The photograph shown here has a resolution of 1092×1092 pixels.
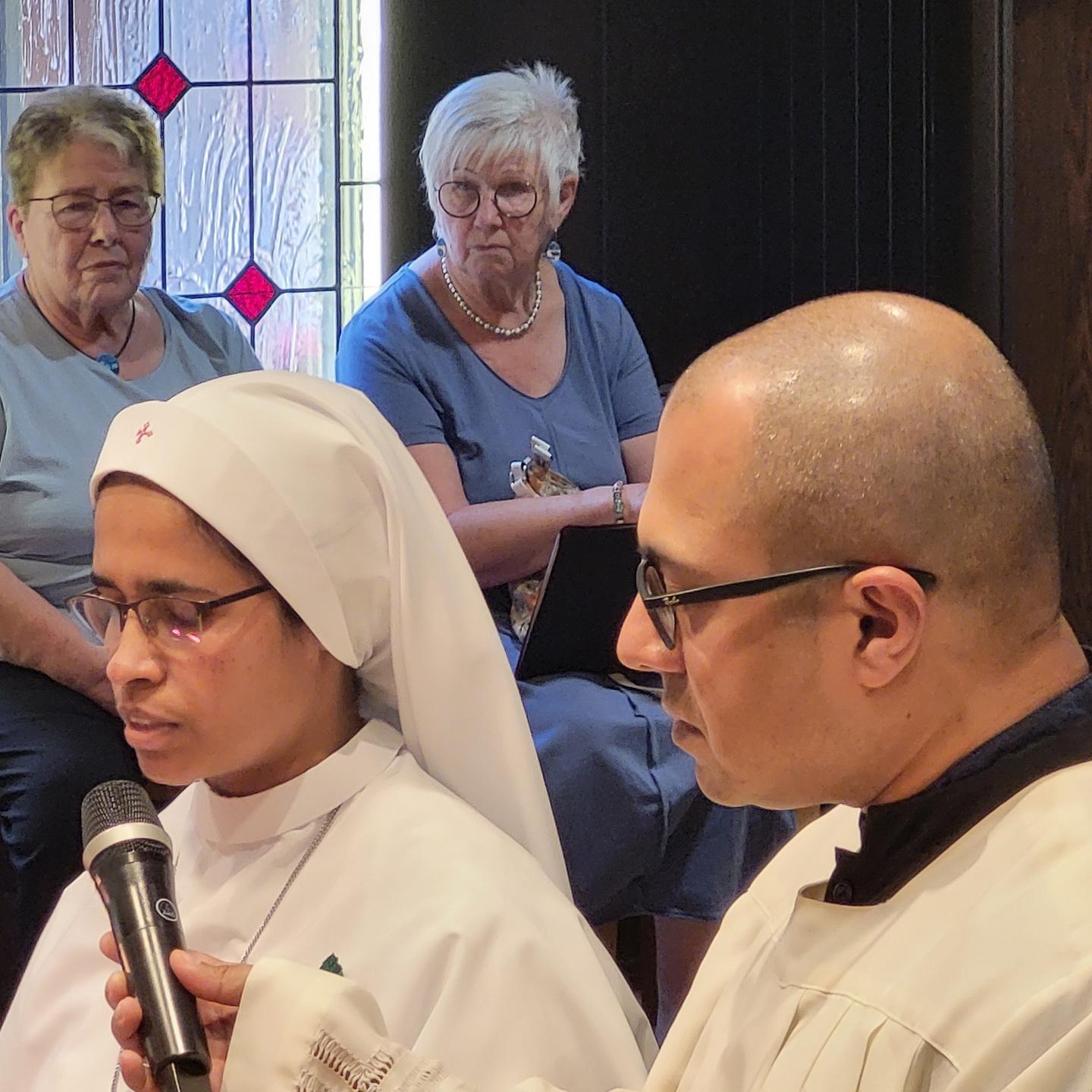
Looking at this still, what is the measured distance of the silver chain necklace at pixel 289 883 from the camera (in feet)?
6.29

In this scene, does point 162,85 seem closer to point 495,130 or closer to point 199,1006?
point 495,130

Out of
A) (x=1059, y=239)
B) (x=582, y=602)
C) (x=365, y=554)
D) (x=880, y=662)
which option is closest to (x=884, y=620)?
(x=880, y=662)

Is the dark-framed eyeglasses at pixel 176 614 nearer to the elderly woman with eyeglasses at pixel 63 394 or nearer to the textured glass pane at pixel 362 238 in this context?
the elderly woman with eyeglasses at pixel 63 394

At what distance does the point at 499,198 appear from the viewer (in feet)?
12.3

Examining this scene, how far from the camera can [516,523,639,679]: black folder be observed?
121 inches

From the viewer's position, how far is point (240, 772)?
204 centimetres

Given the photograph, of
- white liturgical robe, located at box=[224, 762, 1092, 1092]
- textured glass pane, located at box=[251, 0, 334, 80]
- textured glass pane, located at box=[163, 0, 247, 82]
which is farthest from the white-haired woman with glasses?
white liturgical robe, located at box=[224, 762, 1092, 1092]

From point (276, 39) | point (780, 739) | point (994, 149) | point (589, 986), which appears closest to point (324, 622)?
point (589, 986)

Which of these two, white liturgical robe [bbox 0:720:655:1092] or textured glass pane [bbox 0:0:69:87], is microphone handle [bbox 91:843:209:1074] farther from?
textured glass pane [bbox 0:0:69:87]

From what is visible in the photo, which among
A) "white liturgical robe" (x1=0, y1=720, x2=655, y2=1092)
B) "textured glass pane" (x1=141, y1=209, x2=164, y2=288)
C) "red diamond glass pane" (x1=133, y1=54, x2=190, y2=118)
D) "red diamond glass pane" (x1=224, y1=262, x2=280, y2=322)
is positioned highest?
"red diamond glass pane" (x1=133, y1=54, x2=190, y2=118)

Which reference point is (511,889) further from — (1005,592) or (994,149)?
(994,149)

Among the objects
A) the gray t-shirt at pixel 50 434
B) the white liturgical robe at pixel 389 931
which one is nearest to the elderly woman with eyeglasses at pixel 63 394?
the gray t-shirt at pixel 50 434

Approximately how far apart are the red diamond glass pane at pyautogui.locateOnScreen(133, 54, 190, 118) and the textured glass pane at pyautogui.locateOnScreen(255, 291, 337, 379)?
25.9 inches

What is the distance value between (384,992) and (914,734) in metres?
0.75
